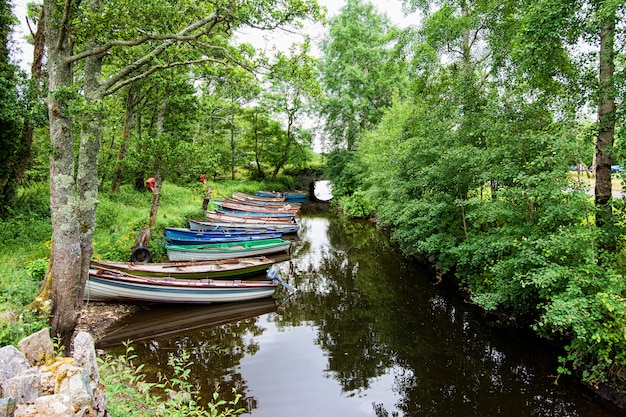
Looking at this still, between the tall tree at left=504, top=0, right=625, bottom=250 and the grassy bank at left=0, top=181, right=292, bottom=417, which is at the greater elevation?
the tall tree at left=504, top=0, right=625, bottom=250

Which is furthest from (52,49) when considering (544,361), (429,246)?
(544,361)

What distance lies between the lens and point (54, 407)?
9.86ft

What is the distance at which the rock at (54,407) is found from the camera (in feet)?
9.73

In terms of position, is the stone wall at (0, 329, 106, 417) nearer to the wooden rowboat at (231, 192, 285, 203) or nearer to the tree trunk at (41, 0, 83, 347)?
the tree trunk at (41, 0, 83, 347)

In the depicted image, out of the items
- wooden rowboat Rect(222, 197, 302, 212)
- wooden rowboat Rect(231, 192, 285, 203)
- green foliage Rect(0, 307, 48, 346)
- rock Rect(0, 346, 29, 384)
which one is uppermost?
wooden rowboat Rect(231, 192, 285, 203)

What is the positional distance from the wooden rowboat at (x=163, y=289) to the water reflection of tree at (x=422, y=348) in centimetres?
150

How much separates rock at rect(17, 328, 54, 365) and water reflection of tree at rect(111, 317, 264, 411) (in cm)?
282

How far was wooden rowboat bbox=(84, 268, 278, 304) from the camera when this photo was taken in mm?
9031

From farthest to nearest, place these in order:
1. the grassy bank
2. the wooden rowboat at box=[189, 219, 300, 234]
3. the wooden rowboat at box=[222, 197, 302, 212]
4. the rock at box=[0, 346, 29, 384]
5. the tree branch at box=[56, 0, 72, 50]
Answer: the wooden rowboat at box=[222, 197, 302, 212] < the wooden rowboat at box=[189, 219, 300, 234] < the tree branch at box=[56, 0, 72, 50] < the grassy bank < the rock at box=[0, 346, 29, 384]

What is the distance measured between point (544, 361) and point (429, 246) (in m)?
4.56

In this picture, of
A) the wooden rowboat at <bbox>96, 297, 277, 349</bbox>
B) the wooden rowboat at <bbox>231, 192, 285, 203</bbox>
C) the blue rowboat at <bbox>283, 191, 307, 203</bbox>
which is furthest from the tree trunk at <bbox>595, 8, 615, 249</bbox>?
the blue rowboat at <bbox>283, 191, 307, 203</bbox>

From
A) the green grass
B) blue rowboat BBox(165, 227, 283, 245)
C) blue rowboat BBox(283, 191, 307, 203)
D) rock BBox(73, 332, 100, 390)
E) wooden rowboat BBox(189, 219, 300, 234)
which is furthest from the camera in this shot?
blue rowboat BBox(283, 191, 307, 203)

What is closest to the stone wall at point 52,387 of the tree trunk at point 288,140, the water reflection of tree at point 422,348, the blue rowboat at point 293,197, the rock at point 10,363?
the rock at point 10,363

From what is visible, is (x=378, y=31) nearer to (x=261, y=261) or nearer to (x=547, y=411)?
(x=261, y=261)
